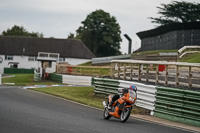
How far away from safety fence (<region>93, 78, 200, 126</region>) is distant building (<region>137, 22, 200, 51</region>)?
36.3 m

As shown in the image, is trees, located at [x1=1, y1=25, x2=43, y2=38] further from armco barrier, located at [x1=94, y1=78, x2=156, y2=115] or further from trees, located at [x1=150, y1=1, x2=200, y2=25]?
armco barrier, located at [x1=94, y1=78, x2=156, y2=115]

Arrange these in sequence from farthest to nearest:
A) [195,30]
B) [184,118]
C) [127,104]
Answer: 1. [195,30]
2. [184,118]
3. [127,104]

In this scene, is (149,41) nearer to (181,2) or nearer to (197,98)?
(181,2)

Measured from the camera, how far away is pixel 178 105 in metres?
15.0

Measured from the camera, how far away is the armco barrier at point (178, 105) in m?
14.2

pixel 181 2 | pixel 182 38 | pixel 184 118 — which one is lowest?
pixel 184 118

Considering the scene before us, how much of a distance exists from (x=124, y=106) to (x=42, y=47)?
254 ft

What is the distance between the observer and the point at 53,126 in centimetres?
1094

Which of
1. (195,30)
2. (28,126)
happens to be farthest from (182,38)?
(28,126)

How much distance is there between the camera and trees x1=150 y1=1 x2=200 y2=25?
72.8 metres

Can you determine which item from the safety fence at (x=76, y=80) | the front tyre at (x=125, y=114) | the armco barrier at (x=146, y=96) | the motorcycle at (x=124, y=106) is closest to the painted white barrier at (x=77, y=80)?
the safety fence at (x=76, y=80)

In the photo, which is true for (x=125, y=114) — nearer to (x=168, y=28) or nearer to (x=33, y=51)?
(x=168, y=28)

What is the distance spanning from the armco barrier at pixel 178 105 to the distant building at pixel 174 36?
37350 millimetres

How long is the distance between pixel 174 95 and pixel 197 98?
1.32 metres
